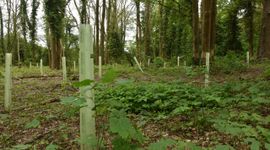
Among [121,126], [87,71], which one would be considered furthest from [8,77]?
[121,126]

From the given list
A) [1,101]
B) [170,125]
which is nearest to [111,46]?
[1,101]

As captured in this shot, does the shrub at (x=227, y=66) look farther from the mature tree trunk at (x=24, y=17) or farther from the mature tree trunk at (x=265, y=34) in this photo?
the mature tree trunk at (x=24, y=17)

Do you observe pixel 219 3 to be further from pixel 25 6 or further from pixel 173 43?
pixel 25 6

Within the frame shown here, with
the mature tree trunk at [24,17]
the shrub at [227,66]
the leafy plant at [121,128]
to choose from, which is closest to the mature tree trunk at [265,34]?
the shrub at [227,66]

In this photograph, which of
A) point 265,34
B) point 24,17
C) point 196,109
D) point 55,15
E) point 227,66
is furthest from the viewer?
point 24,17

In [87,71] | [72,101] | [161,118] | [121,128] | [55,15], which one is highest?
[55,15]

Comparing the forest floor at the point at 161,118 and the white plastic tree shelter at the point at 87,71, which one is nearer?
the white plastic tree shelter at the point at 87,71

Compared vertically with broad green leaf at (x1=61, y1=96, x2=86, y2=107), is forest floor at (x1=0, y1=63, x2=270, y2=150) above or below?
below

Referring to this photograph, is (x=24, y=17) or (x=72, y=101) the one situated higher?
(x=24, y=17)

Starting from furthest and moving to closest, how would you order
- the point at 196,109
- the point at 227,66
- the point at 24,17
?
the point at 24,17 < the point at 227,66 < the point at 196,109

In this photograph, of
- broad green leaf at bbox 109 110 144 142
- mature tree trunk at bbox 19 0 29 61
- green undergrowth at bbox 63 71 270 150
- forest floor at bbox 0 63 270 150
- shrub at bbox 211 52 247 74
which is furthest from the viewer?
mature tree trunk at bbox 19 0 29 61

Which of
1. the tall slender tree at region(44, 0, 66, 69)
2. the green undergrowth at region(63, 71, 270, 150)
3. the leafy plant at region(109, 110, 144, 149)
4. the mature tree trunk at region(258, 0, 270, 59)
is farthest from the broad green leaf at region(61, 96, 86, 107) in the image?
the tall slender tree at region(44, 0, 66, 69)

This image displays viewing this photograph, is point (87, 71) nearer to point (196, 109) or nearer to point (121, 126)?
point (121, 126)

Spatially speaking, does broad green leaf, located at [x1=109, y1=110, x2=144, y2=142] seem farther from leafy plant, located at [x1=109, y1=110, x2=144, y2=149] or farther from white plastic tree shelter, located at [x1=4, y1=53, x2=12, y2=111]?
white plastic tree shelter, located at [x1=4, y1=53, x2=12, y2=111]
